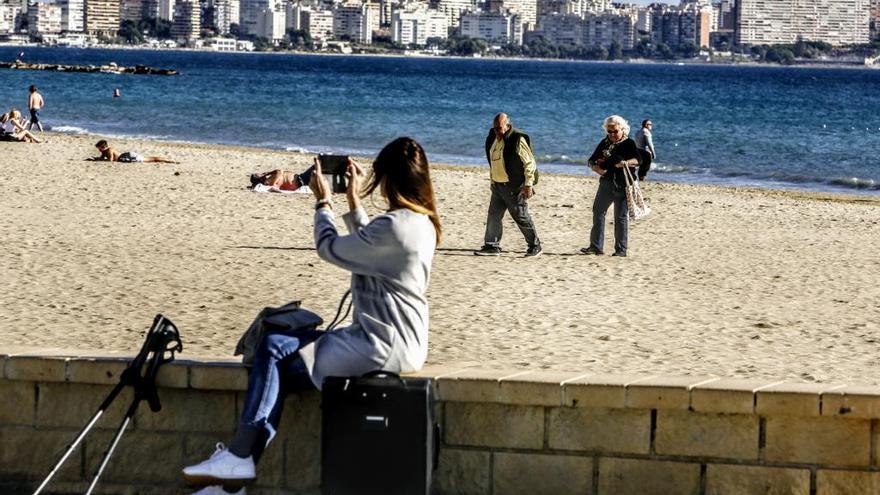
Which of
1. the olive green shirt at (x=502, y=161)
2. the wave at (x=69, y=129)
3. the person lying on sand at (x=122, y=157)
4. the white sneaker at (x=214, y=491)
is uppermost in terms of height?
the olive green shirt at (x=502, y=161)

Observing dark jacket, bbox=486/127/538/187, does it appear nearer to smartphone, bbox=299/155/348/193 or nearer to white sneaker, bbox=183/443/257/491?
smartphone, bbox=299/155/348/193

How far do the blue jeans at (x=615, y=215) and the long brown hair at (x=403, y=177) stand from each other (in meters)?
9.34

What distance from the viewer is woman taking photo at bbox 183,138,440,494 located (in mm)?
5777

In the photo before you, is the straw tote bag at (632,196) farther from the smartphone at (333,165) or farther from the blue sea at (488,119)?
the blue sea at (488,119)

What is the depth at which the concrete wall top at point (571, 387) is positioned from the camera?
5988mm

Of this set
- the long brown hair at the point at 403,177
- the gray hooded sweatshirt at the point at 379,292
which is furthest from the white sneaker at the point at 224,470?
the long brown hair at the point at 403,177

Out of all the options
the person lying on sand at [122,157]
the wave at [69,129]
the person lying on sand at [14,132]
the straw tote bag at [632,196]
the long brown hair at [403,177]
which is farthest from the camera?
the wave at [69,129]

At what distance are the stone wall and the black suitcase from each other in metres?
0.41

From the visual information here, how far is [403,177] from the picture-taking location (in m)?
5.89

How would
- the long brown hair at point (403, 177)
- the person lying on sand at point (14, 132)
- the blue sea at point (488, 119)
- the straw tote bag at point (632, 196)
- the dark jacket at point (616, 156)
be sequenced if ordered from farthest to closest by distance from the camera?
the blue sea at point (488, 119) < the person lying on sand at point (14, 132) < the straw tote bag at point (632, 196) < the dark jacket at point (616, 156) < the long brown hair at point (403, 177)

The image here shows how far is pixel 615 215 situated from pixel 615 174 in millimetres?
442

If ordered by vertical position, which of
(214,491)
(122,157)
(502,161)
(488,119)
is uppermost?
(488,119)

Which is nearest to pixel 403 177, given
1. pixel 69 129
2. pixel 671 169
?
pixel 671 169

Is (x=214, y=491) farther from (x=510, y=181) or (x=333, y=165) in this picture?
(x=510, y=181)
